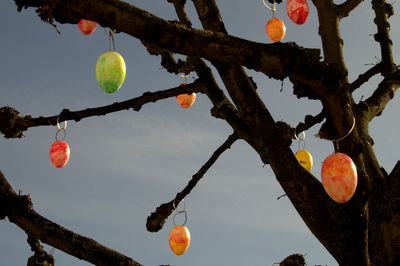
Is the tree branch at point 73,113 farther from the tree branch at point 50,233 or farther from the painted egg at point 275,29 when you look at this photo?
the painted egg at point 275,29

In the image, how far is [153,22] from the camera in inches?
106

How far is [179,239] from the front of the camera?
5.23 m

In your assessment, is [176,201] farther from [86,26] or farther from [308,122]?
[86,26]

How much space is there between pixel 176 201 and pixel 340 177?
7.00ft

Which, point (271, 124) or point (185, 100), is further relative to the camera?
point (185, 100)

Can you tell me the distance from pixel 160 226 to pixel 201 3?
238 cm

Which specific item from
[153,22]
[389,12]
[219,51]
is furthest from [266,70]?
[389,12]

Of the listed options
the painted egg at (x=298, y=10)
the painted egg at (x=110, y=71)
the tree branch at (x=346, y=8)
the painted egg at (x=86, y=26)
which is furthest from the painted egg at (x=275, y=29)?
the painted egg at (x=86, y=26)

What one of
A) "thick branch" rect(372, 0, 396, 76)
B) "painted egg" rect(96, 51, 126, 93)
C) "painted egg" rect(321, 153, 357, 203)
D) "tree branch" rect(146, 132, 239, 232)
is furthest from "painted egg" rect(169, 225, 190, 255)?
"thick branch" rect(372, 0, 396, 76)

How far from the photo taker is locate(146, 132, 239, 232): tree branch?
4.86 meters

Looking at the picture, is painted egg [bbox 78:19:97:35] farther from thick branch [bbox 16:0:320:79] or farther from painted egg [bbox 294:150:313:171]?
painted egg [bbox 294:150:313:171]

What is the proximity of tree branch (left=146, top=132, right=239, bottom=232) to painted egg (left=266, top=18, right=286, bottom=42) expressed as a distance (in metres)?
1.85

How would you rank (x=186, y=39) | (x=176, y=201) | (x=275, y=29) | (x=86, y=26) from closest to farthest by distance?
(x=186, y=39) < (x=86, y=26) < (x=176, y=201) < (x=275, y=29)

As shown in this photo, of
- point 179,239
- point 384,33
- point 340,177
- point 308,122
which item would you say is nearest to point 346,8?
point 384,33
